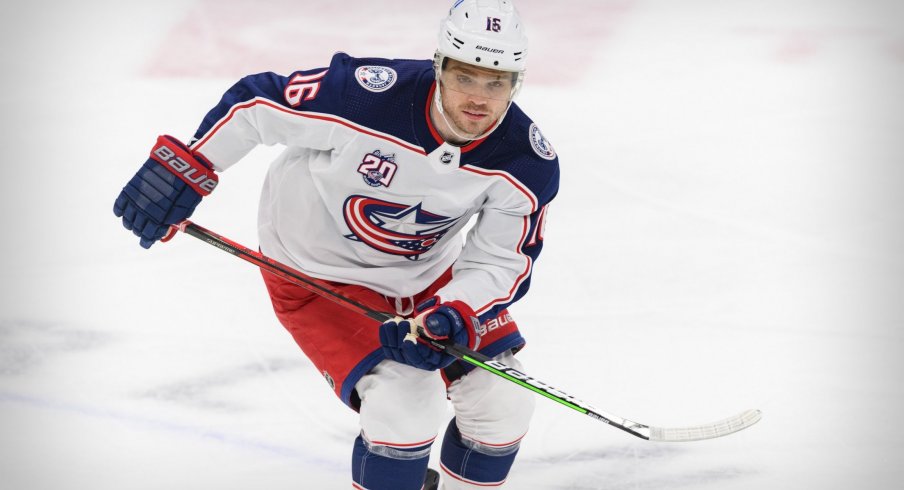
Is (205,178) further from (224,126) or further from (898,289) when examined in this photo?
(898,289)

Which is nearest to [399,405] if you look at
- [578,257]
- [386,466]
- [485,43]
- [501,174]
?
[386,466]

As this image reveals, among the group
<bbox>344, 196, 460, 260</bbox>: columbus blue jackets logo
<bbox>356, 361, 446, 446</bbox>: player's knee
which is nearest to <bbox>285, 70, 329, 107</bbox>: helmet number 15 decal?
<bbox>344, 196, 460, 260</bbox>: columbus blue jackets logo

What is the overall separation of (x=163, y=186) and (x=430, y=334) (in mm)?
716

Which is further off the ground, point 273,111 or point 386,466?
point 273,111

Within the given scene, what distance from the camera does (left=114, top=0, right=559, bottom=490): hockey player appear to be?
8.72 feet

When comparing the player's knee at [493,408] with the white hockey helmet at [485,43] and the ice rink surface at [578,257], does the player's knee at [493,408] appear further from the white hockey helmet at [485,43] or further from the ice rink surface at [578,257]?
the white hockey helmet at [485,43]

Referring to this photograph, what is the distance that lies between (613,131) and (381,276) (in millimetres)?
2136

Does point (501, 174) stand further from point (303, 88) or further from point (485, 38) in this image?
point (303, 88)

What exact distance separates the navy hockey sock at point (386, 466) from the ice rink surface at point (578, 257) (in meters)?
0.51

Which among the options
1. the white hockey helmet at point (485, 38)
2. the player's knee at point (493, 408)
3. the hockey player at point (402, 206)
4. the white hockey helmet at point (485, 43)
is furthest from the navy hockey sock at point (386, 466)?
the white hockey helmet at point (485, 38)

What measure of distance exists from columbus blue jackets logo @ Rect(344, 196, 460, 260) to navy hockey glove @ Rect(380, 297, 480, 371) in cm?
25

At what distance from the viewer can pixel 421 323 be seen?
2.68 metres

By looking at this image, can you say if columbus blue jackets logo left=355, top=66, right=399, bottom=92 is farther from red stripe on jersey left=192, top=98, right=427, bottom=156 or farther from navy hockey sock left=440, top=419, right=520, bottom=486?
navy hockey sock left=440, top=419, right=520, bottom=486

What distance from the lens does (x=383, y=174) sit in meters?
2.77
